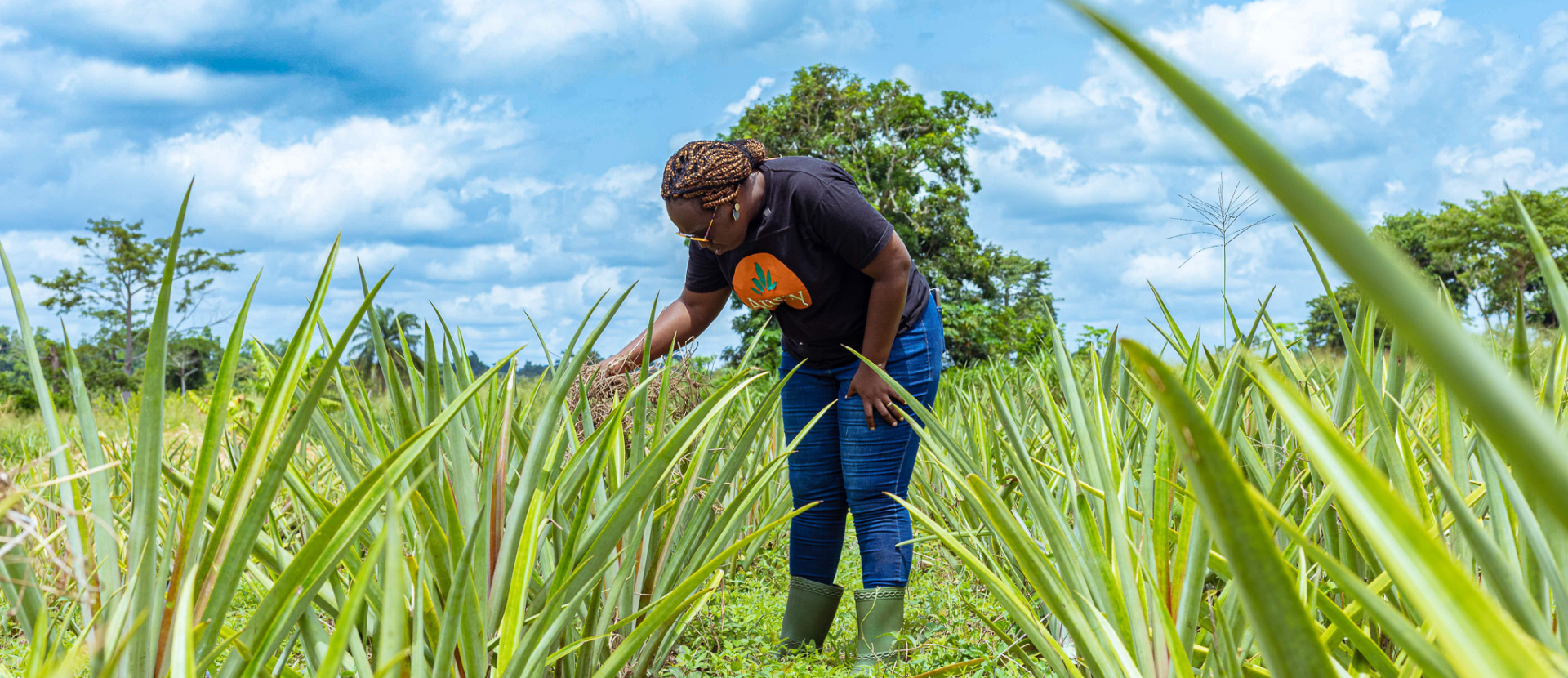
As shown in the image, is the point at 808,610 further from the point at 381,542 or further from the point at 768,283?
the point at 381,542

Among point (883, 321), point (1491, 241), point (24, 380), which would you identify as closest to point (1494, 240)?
point (1491, 241)

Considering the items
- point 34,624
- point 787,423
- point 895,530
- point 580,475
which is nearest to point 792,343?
point 787,423

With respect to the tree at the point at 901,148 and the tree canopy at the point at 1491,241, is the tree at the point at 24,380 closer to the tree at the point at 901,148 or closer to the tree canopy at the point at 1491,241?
the tree at the point at 901,148

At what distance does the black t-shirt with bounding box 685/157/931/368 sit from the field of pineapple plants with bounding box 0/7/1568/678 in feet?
1.94

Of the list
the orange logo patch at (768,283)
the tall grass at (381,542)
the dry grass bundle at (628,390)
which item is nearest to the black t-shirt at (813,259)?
the orange logo patch at (768,283)

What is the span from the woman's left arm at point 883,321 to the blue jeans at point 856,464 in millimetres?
58

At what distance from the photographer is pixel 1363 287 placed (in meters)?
0.22

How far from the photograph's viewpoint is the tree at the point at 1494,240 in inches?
800

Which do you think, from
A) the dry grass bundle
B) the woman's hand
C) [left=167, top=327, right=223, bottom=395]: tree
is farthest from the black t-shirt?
[left=167, top=327, right=223, bottom=395]: tree

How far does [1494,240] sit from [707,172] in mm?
28654

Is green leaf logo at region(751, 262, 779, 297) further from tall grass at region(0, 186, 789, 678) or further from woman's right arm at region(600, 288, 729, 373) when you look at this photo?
tall grass at region(0, 186, 789, 678)

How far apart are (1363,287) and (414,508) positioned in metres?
0.96

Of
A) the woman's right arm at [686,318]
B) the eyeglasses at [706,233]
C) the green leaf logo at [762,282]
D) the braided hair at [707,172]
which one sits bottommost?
the woman's right arm at [686,318]

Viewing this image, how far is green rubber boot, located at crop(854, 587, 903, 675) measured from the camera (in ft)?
6.40
